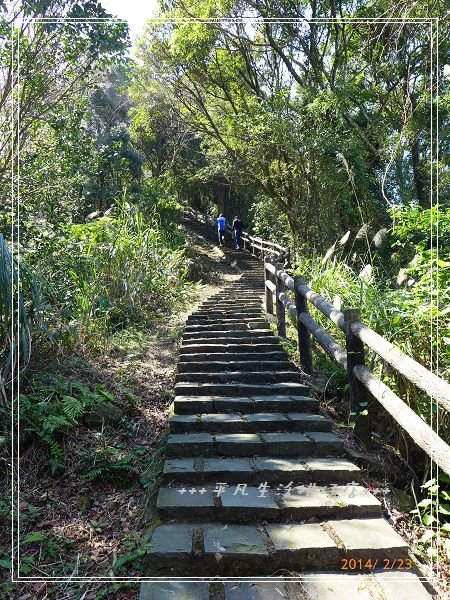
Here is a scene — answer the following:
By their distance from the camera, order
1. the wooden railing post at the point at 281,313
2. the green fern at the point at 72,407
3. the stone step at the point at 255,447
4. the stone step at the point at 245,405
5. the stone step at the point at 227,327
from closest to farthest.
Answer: the stone step at the point at 255,447
the green fern at the point at 72,407
the stone step at the point at 245,405
the wooden railing post at the point at 281,313
the stone step at the point at 227,327

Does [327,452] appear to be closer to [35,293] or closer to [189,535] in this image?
[189,535]

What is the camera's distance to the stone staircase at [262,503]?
225cm

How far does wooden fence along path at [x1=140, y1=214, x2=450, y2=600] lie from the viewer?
2240mm

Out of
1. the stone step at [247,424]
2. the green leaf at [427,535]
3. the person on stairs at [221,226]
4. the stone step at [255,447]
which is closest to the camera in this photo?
the green leaf at [427,535]

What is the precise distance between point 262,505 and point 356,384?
1.27 meters

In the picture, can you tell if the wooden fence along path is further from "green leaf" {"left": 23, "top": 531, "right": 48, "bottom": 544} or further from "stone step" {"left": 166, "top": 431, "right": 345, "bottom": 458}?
"green leaf" {"left": 23, "top": 531, "right": 48, "bottom": 544}

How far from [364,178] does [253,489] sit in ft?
28.4

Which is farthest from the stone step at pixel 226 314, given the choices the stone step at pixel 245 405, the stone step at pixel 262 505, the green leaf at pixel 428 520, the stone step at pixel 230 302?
the green leaf at pixel 428 520

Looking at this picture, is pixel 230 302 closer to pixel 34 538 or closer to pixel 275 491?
pixel 275 491

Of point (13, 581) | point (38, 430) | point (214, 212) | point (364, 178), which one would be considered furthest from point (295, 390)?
point (214, 212)

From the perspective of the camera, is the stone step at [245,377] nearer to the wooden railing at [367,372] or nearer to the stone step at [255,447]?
the wooden railing at [367,372]

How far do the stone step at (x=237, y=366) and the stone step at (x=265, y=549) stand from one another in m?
2.30

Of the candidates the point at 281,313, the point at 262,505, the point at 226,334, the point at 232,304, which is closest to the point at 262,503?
the point at 262,505

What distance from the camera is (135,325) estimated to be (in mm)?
6719
